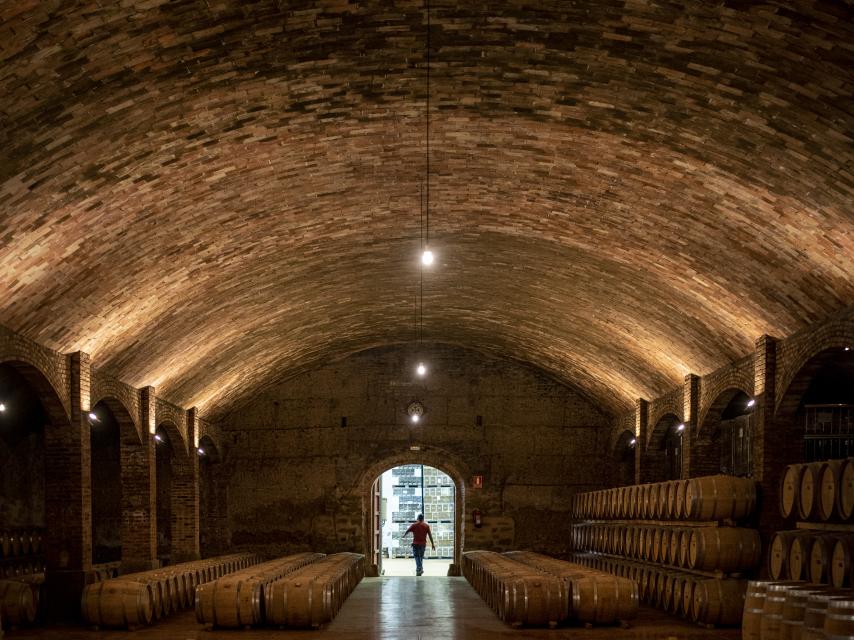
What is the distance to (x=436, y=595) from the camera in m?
17.6

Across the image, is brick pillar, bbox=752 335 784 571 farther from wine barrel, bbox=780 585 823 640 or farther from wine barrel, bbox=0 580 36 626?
wine barrel, bbox=0 580 36 626

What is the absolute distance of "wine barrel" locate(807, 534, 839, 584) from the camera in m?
9.97

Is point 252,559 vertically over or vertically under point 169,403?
under

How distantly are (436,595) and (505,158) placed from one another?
9.26 m

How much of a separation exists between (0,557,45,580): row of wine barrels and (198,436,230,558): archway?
17.1ft

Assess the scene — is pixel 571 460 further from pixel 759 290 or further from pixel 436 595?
pixel 759 290

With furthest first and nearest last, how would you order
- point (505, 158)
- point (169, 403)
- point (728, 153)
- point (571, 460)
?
point (571, 460), point (169, 403), point (505, 158), point (728, 153)

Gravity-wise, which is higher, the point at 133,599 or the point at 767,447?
the point at 767,447

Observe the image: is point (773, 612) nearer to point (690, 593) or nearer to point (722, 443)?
point (690, 593)

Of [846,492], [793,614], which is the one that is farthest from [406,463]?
[793,614]

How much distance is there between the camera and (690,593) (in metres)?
12.9

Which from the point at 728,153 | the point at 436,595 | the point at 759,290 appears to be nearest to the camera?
the point at 728,153

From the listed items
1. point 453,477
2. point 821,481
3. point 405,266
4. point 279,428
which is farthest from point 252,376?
point 821,481

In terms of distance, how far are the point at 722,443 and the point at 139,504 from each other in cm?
909
